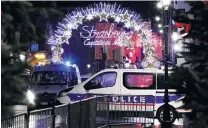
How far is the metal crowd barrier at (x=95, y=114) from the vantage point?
6.85 m

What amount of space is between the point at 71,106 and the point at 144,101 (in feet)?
17.7

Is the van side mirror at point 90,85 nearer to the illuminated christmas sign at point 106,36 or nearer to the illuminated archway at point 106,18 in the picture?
the illuminated archway at point 106,18

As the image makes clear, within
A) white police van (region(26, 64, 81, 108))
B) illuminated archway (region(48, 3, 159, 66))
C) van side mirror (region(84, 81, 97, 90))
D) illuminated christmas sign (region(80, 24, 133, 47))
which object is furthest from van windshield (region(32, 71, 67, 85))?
illuminated christmas sign (region(80, 24, 133, 47))

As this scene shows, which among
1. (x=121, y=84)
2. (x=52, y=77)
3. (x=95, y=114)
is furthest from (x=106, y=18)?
(x=95, y=114)

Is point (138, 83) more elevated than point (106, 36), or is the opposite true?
point (106, 36)

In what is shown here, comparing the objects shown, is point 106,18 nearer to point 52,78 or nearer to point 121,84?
point 52,78

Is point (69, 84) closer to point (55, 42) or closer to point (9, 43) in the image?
point (55, 42)

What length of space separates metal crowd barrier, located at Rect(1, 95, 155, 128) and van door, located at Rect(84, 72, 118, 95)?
83.8 inches

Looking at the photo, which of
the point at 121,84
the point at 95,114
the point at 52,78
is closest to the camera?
the point at 95,114

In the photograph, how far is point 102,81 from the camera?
15.9 meters

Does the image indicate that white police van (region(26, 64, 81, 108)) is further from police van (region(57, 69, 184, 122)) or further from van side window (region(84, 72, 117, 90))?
van side window (region(84, 72, 117, 90))

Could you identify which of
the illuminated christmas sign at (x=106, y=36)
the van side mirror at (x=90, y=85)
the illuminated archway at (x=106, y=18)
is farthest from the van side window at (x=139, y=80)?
the illuminated christmas sign at (x=106, y=36)

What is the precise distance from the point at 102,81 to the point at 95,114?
15.8 ft

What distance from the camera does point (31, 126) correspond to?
6.56 m
